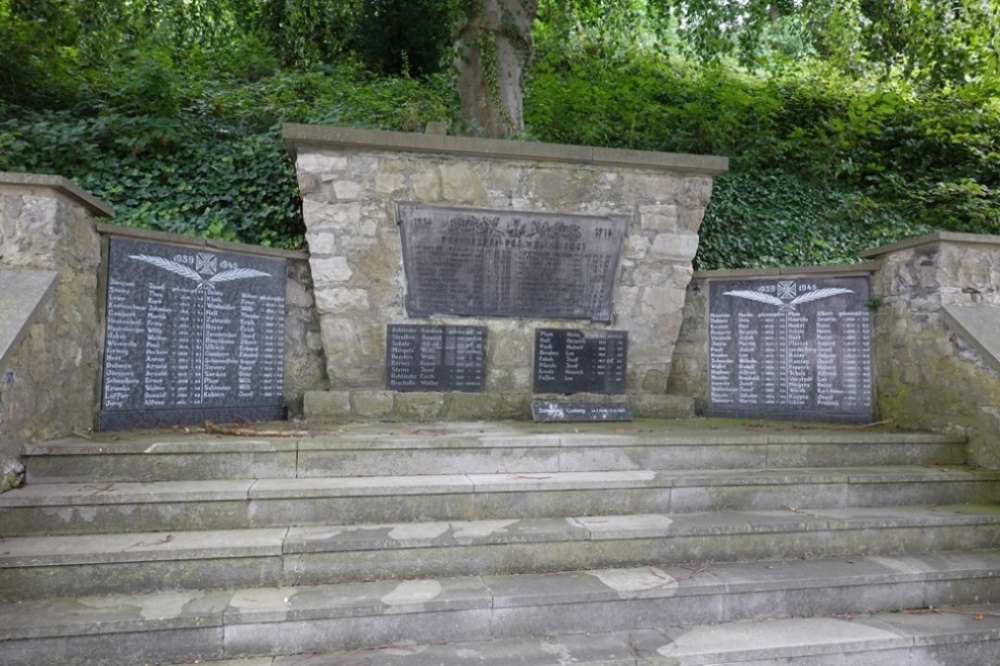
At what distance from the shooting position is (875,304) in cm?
540

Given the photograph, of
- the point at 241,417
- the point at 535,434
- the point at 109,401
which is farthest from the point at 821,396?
the point at 109,401

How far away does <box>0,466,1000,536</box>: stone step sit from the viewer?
324cm

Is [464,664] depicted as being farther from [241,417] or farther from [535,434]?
[241,417]

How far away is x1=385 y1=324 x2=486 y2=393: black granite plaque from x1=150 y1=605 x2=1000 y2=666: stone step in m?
2.71

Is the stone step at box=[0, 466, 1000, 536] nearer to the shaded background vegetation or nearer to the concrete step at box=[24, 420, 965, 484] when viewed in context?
the concrete step at box=[24, 420, 965, 484]

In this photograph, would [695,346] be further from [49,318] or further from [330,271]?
[49,318]

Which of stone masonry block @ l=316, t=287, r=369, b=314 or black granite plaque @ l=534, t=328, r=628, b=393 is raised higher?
stone masonry block @ l=316, t=287, r=369, b=314

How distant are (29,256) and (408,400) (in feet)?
9.06

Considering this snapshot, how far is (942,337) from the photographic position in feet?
15.7

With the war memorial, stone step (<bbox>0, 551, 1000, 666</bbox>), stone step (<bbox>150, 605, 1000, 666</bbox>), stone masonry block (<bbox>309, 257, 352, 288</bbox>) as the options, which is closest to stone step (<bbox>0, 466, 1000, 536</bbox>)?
the war memorial

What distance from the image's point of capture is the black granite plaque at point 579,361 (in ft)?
18.3

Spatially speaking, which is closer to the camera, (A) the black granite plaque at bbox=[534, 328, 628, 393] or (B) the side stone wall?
(B) the side stone wall

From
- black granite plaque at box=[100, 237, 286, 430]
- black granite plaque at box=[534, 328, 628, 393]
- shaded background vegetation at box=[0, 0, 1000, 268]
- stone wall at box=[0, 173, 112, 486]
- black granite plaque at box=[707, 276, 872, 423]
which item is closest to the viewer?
stone wall at box=[0, 173, 112, 486]

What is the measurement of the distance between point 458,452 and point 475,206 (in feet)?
7.58
